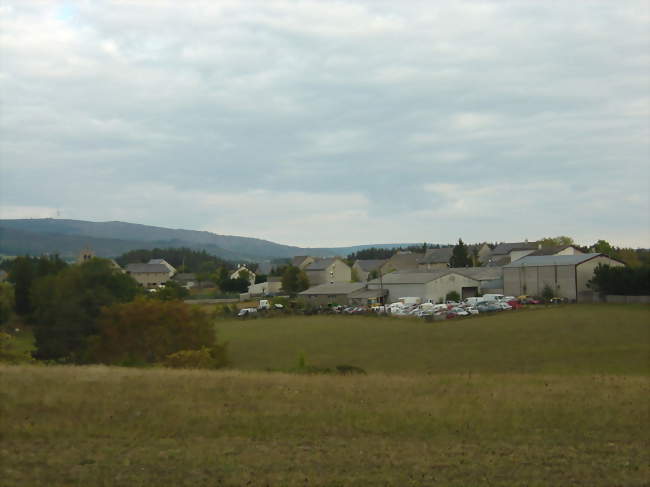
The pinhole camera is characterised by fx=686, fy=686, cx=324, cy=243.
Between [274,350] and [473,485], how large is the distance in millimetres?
37069

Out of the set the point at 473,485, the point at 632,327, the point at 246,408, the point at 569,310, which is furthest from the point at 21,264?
the point at 473,485

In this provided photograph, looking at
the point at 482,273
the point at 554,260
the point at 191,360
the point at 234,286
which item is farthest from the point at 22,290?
the point at 554,260

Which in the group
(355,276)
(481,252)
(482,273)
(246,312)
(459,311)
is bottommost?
(246,312)

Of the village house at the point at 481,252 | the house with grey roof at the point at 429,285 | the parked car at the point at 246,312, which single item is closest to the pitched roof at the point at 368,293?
the house with grey roof at the point at 429,285

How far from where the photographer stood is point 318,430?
14172mm

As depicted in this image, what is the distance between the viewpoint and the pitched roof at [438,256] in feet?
462

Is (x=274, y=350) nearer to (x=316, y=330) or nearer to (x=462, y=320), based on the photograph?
(x=316, y=330)

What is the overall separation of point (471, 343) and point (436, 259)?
98.5 m

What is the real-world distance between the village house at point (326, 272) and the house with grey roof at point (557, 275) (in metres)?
46.5

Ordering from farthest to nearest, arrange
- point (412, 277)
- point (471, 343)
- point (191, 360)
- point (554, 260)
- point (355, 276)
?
point (355, 276)
point (412, 277)
point (554, 260)
point (471, 343)
point (191, 360)

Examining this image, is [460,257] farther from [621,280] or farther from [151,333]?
[151,333]

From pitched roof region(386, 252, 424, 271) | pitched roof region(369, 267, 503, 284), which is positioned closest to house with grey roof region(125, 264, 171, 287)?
pitched roof region(386, 252, 424, 271)

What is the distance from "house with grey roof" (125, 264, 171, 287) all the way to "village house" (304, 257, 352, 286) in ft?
184

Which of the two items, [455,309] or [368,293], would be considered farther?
[368,293]
